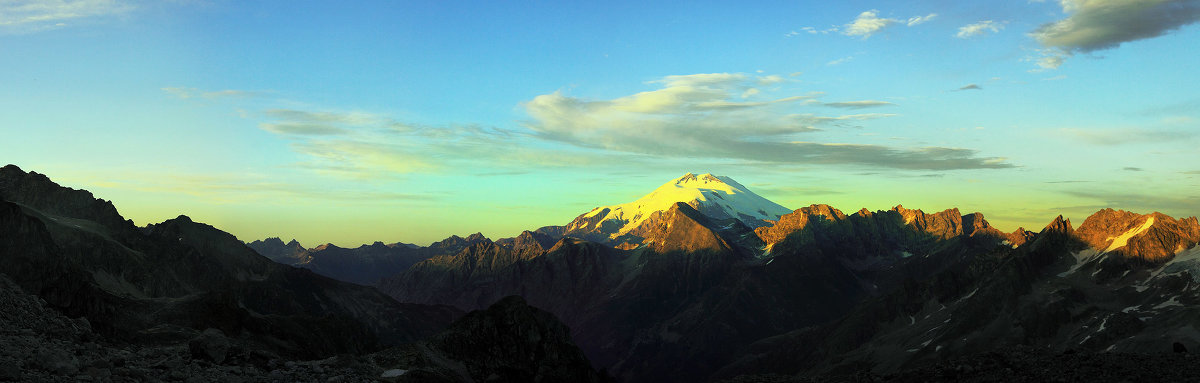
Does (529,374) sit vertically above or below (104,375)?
below

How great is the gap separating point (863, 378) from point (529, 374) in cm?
4603

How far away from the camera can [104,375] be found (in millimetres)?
45469

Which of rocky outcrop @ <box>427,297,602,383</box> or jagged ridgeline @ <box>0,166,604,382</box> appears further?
rocky outcrop @ <box>427,297,602,383</box>

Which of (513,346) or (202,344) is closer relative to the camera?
(202,344)

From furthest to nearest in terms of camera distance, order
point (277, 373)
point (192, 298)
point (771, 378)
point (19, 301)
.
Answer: point (192, 298)
point (771, 378)
point (19, 301)
point (277, 373)

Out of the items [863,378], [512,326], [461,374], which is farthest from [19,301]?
[863,378]

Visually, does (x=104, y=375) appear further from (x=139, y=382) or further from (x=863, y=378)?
(x=863, y=378)

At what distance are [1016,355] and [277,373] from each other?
7110 cm

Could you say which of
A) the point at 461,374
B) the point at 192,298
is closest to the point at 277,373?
the point at 461,374

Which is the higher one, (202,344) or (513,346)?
(202,344)

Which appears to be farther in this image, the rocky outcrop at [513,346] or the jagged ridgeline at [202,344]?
the rocky outcrop at [513,346]

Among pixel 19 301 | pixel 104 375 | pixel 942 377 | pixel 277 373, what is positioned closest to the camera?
pixel 104 375

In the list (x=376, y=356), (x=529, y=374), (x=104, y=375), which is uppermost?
(x=104, y=375)

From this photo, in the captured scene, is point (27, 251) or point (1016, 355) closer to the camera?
point (1016, 355)
